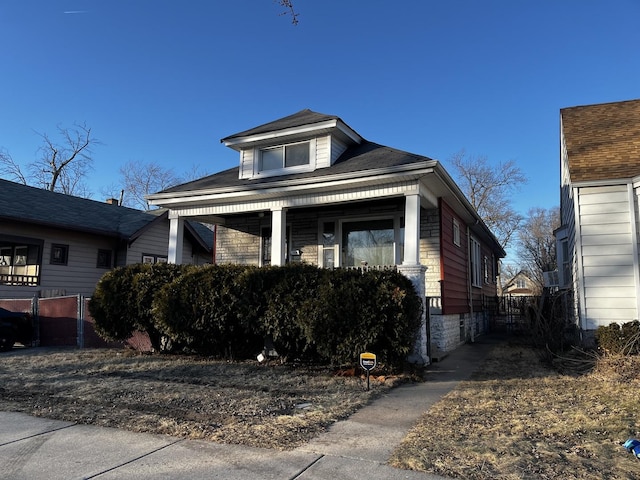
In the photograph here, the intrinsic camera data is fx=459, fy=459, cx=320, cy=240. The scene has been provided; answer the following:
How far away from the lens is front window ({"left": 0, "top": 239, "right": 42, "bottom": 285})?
552 inches

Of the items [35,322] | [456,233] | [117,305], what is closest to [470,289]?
[456,233]

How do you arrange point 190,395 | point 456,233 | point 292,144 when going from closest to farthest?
1. point 190,395
2. point 292,144
3. point 456,233

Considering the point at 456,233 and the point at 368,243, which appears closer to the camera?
the point at 368,243

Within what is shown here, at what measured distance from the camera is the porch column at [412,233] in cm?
852

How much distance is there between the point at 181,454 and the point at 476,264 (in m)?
13.3

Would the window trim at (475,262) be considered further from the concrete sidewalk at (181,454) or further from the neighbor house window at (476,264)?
Answer: the concrete sidewalk at (181,454)

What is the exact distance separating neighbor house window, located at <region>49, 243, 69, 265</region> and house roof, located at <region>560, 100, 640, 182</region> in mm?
14692

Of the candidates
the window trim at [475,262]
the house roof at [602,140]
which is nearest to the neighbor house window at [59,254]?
the window trim at [475,262]

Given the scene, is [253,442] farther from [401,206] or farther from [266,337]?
[401,206]

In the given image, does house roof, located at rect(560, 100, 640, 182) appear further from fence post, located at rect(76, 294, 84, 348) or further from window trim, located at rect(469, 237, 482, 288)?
fence post, located at rect(76, 294, 84, 348)

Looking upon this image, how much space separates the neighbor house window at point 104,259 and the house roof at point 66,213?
94 centimetres

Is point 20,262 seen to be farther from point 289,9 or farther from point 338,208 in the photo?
point 289,9

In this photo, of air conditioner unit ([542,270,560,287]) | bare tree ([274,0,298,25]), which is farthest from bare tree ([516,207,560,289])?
bare tree ([274,0,298,25])

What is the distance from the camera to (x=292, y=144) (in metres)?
11.6
